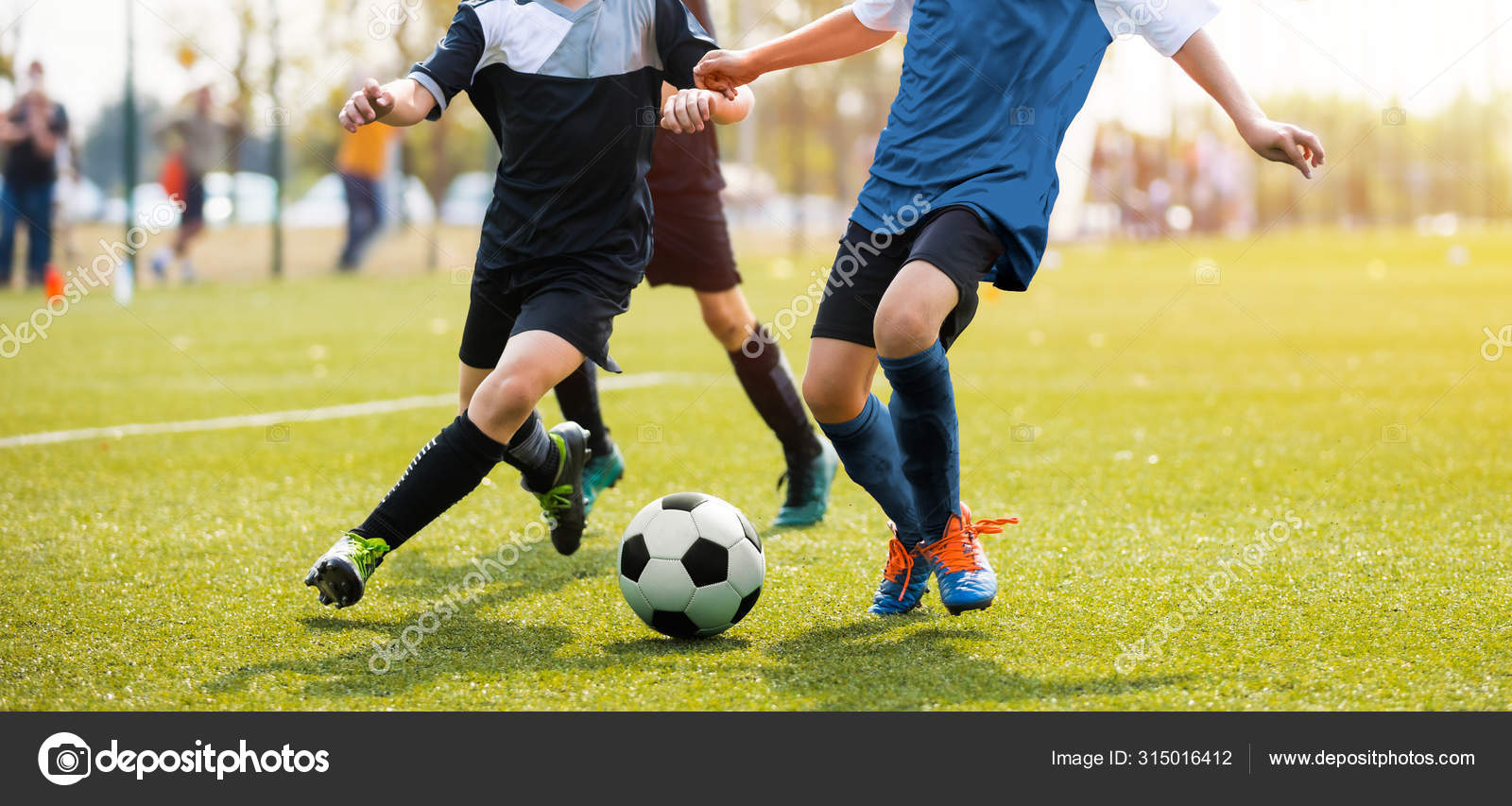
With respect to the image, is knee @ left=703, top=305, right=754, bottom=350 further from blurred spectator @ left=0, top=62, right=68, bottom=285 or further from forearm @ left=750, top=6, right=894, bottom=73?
blurred spectator @ left=0, top=62, right=68, bottom=285

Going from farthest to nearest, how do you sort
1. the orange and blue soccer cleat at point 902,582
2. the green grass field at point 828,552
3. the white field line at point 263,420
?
1. the white field line at point 263,420
2. the orange and blue soccer cleat at point 902,582
3. the green grass field at point 828,552

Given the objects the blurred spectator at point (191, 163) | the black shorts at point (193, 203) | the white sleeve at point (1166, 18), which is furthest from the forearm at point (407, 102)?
the black shorts at point (193, 203)

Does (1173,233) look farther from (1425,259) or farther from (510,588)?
(510,588)

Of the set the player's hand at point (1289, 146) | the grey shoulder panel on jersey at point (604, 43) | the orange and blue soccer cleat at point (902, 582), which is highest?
the grey shoulder panel on jersey at point (604, 43)

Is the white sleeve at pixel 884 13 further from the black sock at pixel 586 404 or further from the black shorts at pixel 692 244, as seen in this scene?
the black sock at pixel 586 404

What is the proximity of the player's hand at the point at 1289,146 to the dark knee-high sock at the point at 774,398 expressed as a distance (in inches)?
76.4

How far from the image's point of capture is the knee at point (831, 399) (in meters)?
3.48

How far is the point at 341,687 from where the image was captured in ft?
9.55

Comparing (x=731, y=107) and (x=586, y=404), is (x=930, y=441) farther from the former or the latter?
(x=586, y=404)

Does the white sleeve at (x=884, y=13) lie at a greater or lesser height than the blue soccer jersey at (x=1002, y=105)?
greater
